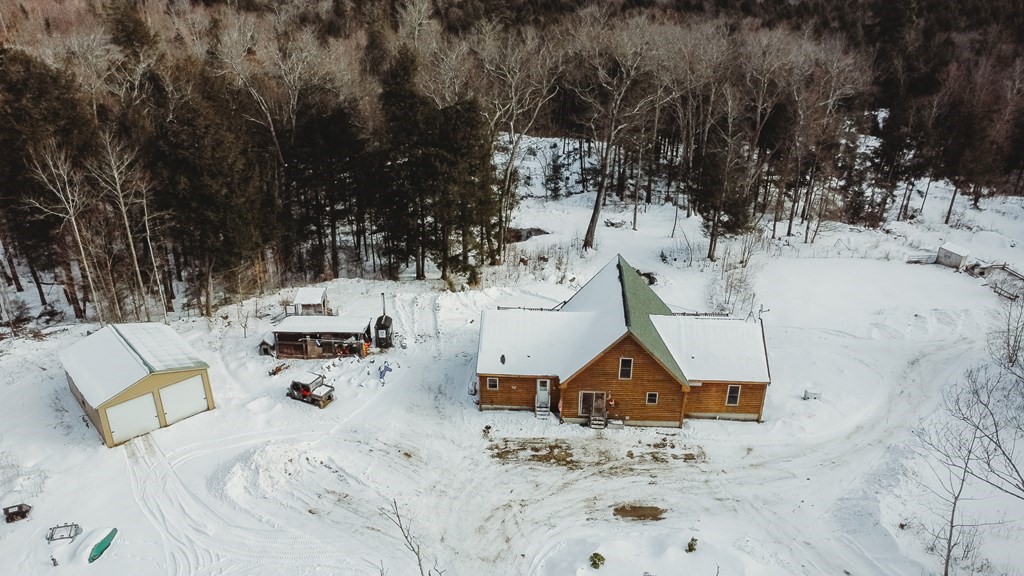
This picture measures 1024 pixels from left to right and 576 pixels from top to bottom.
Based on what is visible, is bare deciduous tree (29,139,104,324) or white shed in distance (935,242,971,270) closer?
bare deciduous tree (29,139,104,324)

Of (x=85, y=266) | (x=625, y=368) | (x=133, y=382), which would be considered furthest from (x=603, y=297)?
(x=85, y=266)

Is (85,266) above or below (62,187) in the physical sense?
below

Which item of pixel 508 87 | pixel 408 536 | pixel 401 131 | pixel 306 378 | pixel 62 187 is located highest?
pixel 508 87

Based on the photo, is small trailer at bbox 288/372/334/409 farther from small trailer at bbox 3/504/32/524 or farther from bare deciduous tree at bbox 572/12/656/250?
bare deciduous tree at bbox 572/12/656/250

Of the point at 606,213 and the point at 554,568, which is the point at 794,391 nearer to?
the point at 554,568

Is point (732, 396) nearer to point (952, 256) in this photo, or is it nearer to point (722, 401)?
point (722, 401)

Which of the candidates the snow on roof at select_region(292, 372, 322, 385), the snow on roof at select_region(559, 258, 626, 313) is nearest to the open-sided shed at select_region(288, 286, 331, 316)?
the snow on roof at select_region(292, 372, 322, 385)
